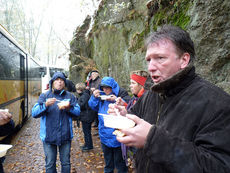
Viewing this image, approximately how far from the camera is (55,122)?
3.11 meters

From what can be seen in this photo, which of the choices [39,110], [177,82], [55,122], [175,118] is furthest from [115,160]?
[177,82]

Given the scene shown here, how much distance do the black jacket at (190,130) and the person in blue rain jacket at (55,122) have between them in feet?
7.24

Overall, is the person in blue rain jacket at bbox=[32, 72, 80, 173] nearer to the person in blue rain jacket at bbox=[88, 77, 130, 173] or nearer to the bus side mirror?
the person in blue rain jacket at bbox=[88, 77, 130, 173]

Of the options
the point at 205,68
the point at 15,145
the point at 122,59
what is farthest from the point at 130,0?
the point at 15,145

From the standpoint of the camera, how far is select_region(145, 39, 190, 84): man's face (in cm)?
126

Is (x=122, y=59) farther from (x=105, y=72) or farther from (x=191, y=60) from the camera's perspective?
(x=191, y=60)

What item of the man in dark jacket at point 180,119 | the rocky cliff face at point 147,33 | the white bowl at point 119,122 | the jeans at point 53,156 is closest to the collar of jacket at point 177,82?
the man in dark jacket at point 180,119

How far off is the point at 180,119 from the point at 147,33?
14.0ft

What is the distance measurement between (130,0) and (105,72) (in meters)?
3.76

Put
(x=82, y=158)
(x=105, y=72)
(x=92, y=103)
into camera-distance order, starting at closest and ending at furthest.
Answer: (x=92, y=103), (x=82, y=158), (x=105, y=72)

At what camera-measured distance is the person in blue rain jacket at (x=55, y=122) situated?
9.87 ft

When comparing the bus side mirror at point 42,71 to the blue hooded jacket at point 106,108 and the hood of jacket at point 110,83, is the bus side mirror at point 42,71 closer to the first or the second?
the blue hooded jacket at point 106,108

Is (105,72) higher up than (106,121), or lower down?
higher up

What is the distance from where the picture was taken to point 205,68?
106 inches
